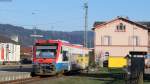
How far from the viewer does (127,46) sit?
10775 cm

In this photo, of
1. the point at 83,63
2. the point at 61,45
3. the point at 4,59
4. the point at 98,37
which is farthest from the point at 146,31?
the point at 61,45

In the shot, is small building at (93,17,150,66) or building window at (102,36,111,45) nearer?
small building at (93,17,150,66)

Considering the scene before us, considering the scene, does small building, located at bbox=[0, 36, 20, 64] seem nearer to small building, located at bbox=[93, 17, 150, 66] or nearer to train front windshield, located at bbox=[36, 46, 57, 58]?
small building, located at bbox=[93, 17, 150, 66]

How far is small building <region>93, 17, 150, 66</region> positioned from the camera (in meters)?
107

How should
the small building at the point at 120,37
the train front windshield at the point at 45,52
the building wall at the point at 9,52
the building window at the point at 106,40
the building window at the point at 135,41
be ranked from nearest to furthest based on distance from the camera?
the train front windshield at the point at 45,52 → the building wall at the point at 9,52 → the small building at the point at 120,37 → the building window at the point at 135,41 → the building window at the point at 106,40

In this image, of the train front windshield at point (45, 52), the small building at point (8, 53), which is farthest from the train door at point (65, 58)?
the small building at point (8, 53)

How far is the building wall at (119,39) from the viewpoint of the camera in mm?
107062

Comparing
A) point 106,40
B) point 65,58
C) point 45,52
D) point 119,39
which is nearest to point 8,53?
point 106,40

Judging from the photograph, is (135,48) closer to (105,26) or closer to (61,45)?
(105,26)

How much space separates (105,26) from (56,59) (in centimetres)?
6494

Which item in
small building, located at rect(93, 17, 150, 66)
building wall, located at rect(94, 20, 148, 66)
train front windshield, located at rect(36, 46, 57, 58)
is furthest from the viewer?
small building, located at rect(93, 17, 150, 66)

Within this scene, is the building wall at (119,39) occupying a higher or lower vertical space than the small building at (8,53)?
higher

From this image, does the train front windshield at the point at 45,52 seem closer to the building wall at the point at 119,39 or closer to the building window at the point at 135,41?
the building wall at the point at 119,39

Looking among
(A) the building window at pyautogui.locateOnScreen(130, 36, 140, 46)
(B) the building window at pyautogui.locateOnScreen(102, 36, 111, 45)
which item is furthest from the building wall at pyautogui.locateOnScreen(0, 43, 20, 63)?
(A) the building window at pyautogui.locateOnScreen(130, 36, 140, 46)
